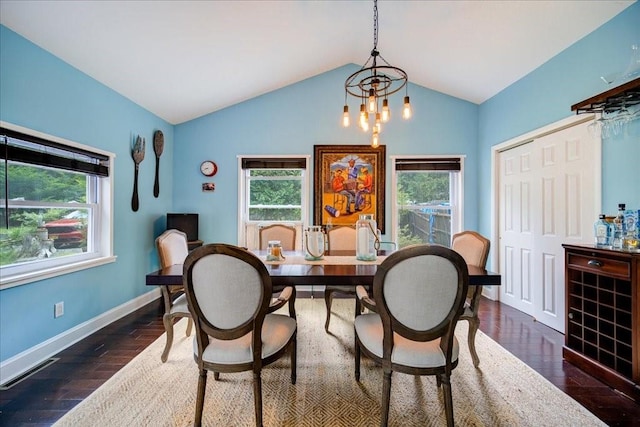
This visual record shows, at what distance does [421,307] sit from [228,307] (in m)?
0.92

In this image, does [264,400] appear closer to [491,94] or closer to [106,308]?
[106,308]

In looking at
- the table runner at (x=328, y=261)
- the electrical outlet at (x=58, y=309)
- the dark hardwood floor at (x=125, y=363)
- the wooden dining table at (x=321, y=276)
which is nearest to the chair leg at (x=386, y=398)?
the wooden dining table at (x=321, y=276)

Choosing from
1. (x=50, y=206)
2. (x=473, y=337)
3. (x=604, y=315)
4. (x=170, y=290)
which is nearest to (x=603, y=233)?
(x=604, y=315)

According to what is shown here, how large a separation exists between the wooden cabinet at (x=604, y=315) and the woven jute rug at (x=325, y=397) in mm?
387

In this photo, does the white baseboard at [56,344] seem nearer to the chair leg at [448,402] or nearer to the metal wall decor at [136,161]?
the metal wall decor at [136,161]

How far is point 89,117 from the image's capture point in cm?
271

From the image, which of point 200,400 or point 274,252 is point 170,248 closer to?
point 274,252

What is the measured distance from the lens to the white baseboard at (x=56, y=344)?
1952mm

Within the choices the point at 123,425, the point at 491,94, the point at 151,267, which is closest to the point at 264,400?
the point at 123,425

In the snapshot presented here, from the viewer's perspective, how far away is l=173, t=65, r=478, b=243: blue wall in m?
4.16

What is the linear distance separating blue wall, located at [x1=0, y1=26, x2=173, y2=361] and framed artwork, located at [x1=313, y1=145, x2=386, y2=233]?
2.22 meters

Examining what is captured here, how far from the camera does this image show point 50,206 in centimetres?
241

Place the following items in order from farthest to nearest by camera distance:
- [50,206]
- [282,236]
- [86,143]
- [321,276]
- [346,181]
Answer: [346,181]
[282,236]
[86,143]
[50,206]
[321,276]

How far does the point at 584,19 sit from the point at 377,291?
2.84m
